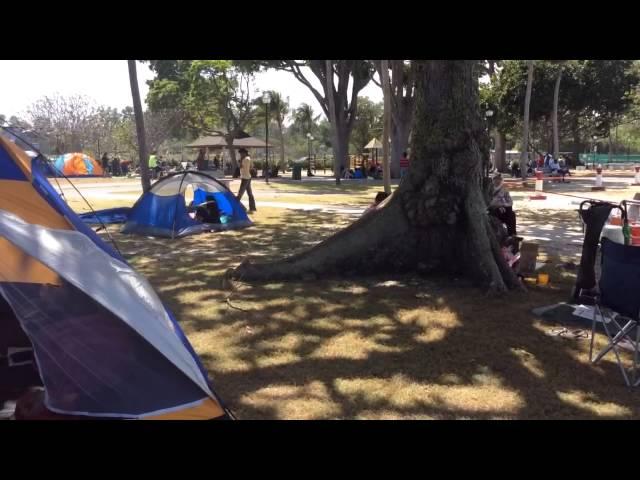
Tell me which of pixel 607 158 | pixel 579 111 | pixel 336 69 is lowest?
pixel 607 158

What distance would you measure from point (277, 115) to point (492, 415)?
48857mm

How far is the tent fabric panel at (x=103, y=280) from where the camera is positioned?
350 cm

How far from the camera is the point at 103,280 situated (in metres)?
3.66

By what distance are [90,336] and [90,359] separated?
14 cm

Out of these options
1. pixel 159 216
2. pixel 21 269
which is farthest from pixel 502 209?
pixel 21 269

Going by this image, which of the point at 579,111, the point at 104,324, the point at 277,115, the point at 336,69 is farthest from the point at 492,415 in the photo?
the point at 277,115

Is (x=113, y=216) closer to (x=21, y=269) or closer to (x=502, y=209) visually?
(x=502, y=209)

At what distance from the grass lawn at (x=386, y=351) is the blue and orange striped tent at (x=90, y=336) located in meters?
0.56

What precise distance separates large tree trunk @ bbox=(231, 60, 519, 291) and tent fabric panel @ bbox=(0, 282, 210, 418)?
3788mm

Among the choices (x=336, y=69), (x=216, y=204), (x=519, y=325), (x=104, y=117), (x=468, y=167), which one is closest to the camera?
(x=519, y=325)

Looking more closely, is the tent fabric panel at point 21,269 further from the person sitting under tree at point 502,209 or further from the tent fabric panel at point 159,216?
the tent fabric panel at point 159,216

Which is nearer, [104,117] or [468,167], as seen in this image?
[468,167]

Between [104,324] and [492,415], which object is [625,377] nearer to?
[492,415]

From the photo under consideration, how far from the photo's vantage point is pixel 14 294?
343 centimetres
